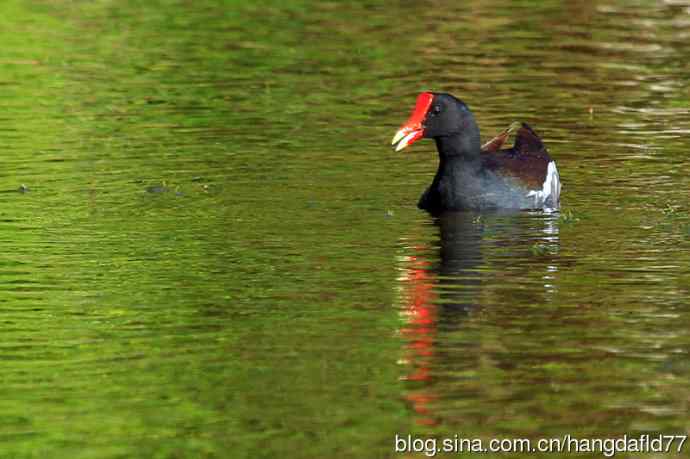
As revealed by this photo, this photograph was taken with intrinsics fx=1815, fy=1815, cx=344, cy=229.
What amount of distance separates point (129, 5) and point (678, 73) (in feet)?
34.0

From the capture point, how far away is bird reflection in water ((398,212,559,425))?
10.9 metres

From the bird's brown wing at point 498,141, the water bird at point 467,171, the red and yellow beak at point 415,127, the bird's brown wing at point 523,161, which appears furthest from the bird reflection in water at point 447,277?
the bird's brown wing at point 498,141

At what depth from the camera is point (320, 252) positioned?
14.2 metres

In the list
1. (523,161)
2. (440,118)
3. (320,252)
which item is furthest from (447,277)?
(523,161)

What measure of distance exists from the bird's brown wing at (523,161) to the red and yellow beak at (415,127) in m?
0.72

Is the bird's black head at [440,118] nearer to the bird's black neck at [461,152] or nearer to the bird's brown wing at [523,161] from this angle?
the bird's black neck at [461,152]

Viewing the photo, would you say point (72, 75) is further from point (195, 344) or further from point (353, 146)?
point (195, 344)

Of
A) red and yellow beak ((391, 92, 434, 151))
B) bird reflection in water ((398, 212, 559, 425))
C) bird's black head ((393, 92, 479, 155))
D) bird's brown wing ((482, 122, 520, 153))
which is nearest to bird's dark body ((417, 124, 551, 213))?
bird reflection in water ((398, 212, 559, 425))

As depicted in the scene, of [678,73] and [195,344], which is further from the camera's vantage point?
[678,73]

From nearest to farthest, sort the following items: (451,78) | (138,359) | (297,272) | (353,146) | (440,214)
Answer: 1. (138,359)
2. (297,272)
3. (440,214)
4. (353,146)
5. (451,78)

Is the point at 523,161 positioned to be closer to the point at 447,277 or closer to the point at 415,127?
the point at 415,127

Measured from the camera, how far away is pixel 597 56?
83.2 feet

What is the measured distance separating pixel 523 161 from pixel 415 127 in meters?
1.10

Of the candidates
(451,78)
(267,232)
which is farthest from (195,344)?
(451,78)
